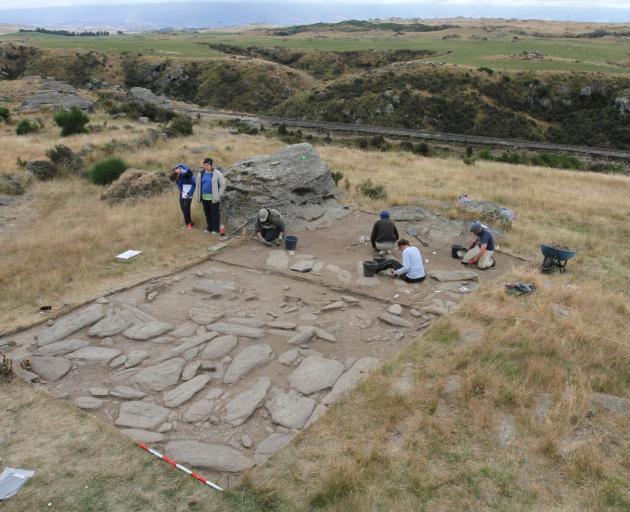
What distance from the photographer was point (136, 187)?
18016mm

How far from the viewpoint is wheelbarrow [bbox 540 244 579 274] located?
12094 millimetres

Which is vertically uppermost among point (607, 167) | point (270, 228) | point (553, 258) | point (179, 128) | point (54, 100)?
point (54, 100)

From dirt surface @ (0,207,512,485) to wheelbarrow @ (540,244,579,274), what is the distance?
3.38 feet

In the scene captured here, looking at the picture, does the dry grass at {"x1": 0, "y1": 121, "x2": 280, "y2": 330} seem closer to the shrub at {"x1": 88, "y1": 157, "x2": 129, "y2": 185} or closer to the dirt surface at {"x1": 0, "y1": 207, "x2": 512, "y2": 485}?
the shrub at {"x1": 88, "y1": 157, "x2": 129, "y2": 185}

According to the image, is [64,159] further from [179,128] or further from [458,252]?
[458,252]

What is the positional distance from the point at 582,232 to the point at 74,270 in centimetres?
1532

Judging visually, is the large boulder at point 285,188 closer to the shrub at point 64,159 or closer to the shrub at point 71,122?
the shrub at point 64,159

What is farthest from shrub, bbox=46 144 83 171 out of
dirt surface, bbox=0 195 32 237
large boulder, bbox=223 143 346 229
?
large boulder, bbox=223 143 346 229

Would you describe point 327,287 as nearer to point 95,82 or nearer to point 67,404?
point 67,404

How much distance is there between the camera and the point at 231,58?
9731 cm

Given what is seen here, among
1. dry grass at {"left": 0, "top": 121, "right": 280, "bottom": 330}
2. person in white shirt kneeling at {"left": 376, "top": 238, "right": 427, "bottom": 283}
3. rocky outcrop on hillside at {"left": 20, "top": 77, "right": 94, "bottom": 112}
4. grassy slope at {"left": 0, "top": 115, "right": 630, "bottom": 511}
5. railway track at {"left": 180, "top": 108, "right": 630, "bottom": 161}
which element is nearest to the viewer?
grassy slope at {"left": 0, "top": 115, "right": 630, "bottom": 511}

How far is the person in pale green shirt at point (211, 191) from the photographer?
545 inches

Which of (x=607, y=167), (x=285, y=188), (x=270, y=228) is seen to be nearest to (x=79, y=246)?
(x=270, y=228)

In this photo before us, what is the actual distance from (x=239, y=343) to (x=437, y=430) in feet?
11.9
